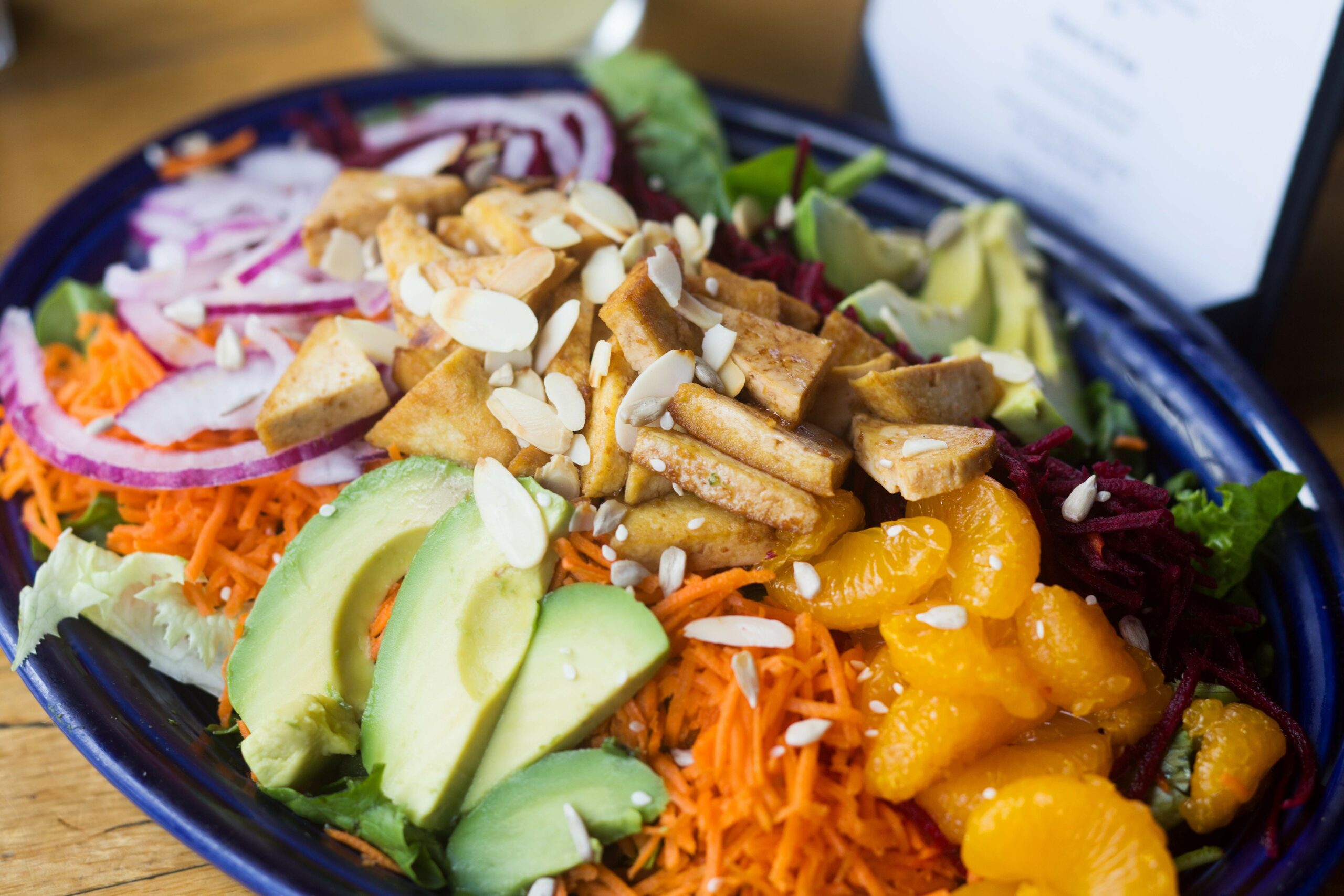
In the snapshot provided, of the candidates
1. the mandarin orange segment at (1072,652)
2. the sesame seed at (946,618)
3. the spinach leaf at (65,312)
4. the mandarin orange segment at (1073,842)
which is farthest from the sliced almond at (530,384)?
the spinach leaf at (65,312)

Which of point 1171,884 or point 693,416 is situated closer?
point 1171,884

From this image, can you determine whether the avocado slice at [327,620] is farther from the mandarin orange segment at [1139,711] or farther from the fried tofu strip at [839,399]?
the mandarin orange segment at [1139,711]

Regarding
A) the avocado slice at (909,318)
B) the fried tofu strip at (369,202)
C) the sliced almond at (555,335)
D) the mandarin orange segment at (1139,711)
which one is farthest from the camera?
the fried tofu strip at (369,202)

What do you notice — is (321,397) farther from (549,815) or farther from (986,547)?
(986,547)

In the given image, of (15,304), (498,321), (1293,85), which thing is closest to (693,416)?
(498,321)

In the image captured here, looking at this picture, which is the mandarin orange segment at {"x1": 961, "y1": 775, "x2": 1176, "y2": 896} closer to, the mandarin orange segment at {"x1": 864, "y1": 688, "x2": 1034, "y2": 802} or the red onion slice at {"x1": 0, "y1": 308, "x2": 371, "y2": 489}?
the mandarin orange segment at {"x1": 864, "y1": 688, "x2": 1034, "y2": 802}

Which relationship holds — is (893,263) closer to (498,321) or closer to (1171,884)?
(498,321)

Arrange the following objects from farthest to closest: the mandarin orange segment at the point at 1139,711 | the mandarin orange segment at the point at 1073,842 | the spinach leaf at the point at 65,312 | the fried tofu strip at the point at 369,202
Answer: the spinach leaf at the point at 65,312 < the fried tofu strip at the point at 369,202 < the mandarin orange segment at the point at 1139,711 < the mandarin orange segment at the point at 1073,842
